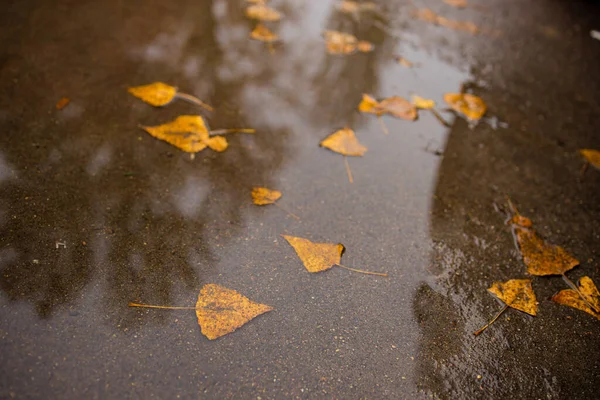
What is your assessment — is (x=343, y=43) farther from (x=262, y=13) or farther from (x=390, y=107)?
(x=390, y=107)

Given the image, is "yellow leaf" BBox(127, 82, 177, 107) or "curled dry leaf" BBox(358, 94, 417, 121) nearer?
"yellow leaf" BBox(127, 82, 177, 107)

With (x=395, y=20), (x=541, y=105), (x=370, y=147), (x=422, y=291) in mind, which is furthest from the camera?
(x=395, y=20)

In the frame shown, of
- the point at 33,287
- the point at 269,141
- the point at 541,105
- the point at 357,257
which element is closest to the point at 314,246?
the point at 357,257

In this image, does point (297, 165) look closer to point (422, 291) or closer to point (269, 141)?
point (269, 141)

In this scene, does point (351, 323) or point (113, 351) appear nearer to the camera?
point (113, 351)

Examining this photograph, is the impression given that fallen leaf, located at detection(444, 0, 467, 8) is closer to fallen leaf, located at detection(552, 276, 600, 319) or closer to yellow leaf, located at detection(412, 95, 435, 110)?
yellow leaf, located at detection(412, 95, 435, 110)

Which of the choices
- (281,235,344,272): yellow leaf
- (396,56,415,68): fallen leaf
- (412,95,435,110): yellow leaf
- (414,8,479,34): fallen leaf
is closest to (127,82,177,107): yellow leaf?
(281,235,344,272): yellow leaf

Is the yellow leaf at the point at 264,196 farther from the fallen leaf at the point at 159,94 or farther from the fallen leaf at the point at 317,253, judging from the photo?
the fallen leaf at the point at 159,94
